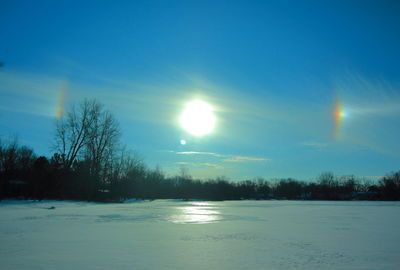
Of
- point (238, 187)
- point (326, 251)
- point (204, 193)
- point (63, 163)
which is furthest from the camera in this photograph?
point (238, 187)

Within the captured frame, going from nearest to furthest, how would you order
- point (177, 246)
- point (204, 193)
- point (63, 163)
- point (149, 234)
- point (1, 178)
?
point (177, 246)
point (149, 234)
point (1, 178)
point (63, 163)
point (204, 193)

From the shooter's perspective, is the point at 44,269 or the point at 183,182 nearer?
the point at 44,269

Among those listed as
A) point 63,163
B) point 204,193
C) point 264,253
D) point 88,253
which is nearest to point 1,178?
point 63,163

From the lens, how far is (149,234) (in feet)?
40.1

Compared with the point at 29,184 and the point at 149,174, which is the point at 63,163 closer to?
Result: the point at 29,184

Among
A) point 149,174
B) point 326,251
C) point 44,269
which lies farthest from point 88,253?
point 149,174

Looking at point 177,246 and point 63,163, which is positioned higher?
point 63,163

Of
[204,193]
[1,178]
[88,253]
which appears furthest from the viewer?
[204,193]

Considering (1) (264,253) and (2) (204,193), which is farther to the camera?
(2) (204,193)

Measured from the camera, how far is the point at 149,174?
8825 cm

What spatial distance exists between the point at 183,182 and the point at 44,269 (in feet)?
326

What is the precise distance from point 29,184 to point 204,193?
6214 cm

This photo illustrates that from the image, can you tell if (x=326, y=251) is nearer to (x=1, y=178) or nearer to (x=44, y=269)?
(x=44, y=269)

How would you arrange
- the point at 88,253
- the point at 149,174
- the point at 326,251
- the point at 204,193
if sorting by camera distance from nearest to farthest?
the point at 88,253
the point at 326,251
the point at 149,174
the point at 204,193
